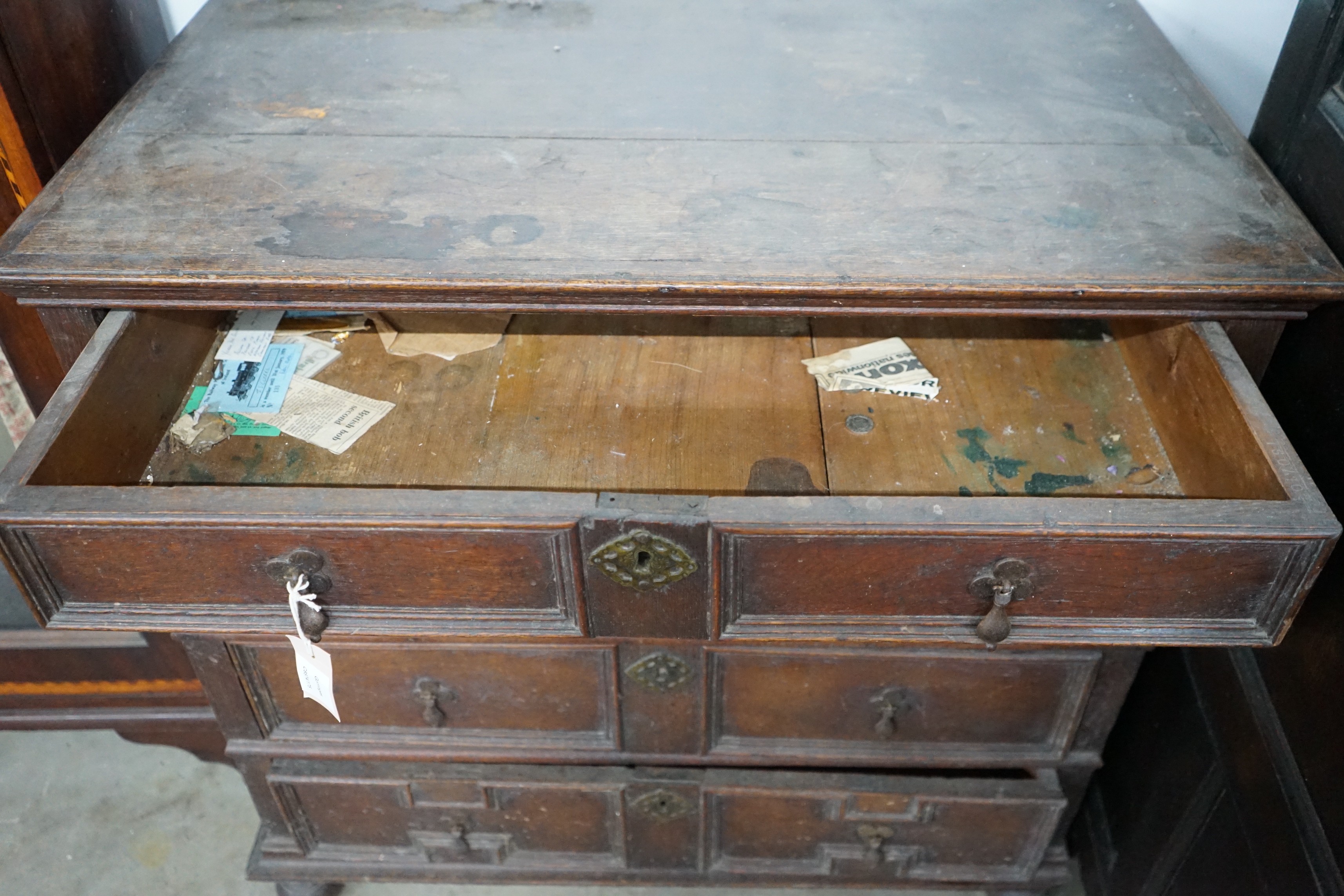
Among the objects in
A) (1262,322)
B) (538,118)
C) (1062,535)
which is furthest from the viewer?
(538,118)

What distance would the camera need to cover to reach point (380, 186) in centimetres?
103

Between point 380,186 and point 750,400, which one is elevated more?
point 380,186

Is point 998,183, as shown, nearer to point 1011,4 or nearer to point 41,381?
point 1011,4

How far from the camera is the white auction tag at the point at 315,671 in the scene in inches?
42.1

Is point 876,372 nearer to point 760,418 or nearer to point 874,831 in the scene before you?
point 760,418

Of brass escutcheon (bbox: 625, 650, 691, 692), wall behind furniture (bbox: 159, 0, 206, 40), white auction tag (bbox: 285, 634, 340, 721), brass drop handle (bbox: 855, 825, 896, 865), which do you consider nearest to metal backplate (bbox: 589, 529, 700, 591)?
brass escutcheon (bbox: 625, 650, 691, 692)

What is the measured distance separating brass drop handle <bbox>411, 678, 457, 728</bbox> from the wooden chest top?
1.53 feet

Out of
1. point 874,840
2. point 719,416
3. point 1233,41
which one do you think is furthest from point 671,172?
point 874,840

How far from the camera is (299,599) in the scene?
0.94 meters

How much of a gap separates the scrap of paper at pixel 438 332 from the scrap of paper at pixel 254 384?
0.11m

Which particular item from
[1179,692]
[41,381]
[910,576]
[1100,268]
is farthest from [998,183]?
[41,381]

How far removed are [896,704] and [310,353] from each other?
2.61 feet

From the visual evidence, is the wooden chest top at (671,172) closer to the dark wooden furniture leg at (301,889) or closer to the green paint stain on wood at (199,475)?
the green paint stain on wood at (199,475)

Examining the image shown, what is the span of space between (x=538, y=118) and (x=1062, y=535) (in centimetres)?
69
